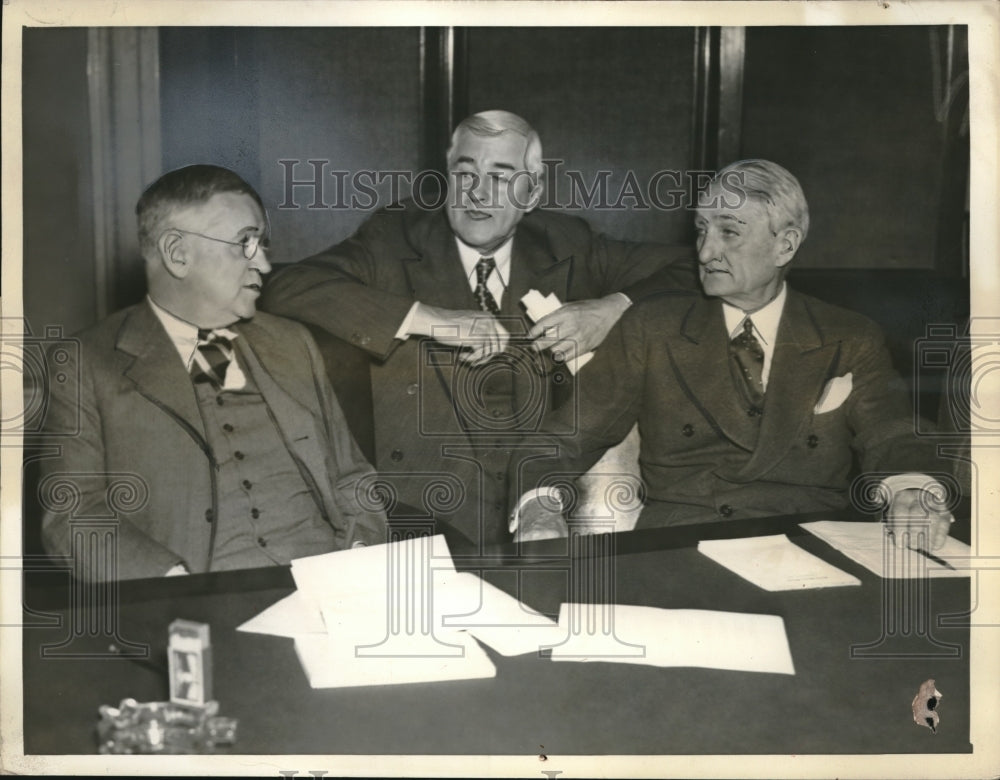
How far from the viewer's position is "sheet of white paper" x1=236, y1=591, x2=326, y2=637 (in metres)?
3.23

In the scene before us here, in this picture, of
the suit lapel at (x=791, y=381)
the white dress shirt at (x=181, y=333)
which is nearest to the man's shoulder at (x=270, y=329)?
the white dress shirt at (x=181, y=333)

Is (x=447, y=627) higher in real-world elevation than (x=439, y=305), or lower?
lower

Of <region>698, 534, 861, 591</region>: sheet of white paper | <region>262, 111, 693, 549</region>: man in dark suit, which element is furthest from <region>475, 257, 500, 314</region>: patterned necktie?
<region>698, 534, 861, 591</region>: sheet of white paper

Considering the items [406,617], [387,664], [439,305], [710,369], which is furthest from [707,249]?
[387,664]

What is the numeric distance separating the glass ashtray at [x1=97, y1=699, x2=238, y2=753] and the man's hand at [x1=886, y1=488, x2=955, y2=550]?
2010 millimetres

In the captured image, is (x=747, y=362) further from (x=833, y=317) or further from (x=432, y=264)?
(x=432, y=264)

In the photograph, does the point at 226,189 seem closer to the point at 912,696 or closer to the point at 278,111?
the point at 278,111

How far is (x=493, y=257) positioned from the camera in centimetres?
326

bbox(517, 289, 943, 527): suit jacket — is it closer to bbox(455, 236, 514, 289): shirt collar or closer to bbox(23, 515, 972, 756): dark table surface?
bbox(23, 515, 972, 756): dark table surface

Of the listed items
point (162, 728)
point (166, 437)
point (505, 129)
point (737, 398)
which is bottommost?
point (162, 728)

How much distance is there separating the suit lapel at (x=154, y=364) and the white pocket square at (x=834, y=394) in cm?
180

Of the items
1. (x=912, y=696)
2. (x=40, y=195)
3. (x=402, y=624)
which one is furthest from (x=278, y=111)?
(x=912, y=696)

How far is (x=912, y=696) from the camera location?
10.8 feet

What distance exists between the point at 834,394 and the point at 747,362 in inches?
10.5
